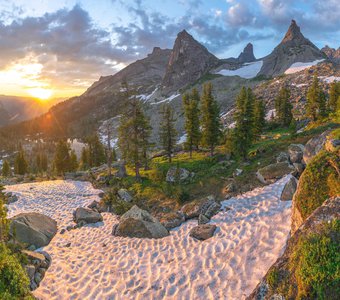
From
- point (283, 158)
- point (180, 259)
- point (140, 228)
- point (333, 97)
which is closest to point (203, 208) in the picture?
point (140, 228)

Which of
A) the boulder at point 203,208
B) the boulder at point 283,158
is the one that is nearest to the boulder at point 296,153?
the boulder at point 283,158

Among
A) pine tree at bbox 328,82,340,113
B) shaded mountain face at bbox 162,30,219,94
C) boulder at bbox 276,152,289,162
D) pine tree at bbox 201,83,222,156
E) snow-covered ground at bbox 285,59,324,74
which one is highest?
shaded mountain face at bbox 162,30,219,94

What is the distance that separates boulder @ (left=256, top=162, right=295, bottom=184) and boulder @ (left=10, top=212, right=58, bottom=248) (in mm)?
15389

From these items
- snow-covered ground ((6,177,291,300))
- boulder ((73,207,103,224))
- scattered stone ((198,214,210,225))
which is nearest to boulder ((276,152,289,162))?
snow-covered ground ((6,177,291,300))

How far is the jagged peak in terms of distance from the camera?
517 feet

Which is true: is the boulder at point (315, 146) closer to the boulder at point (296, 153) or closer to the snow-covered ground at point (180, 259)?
the snow-covered ground at point (180, 259)

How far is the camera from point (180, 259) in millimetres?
12391

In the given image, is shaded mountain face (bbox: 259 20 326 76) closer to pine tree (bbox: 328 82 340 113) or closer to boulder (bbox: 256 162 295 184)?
pine tree (bbox: 328 82 340 113)

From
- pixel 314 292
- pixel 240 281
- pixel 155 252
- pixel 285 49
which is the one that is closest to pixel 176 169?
pixel 155 252

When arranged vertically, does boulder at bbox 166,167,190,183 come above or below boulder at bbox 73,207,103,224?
above

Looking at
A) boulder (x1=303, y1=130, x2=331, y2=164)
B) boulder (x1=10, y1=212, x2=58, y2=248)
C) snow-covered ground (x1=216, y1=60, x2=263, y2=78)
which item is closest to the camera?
boulder (x1=303, y1=130, x2=331, y2=164)

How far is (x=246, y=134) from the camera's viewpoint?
2630 centimetres

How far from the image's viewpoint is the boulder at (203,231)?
45.4ft

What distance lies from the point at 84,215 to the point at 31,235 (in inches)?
185
